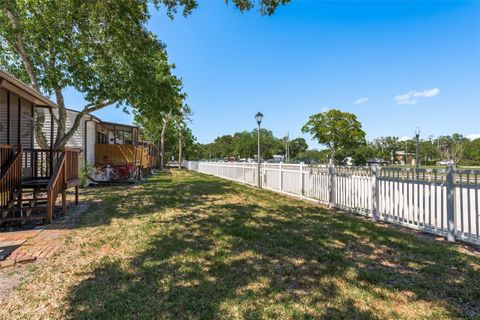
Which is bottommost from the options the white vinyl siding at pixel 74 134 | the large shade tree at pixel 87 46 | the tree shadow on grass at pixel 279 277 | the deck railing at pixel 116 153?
the tree shadow on grass at pixel 279 277

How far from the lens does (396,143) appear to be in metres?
91.9

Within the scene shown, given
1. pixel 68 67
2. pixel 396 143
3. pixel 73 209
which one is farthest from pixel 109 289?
pixel 396 143

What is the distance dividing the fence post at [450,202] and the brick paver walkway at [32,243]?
6347mm

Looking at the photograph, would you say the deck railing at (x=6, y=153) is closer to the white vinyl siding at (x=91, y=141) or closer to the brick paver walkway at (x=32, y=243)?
the brick paver walkway at (x=32, y=243)

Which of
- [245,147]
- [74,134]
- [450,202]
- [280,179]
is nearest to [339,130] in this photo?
[280,179]

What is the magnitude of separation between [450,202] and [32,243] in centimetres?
697

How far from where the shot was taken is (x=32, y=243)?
435cm

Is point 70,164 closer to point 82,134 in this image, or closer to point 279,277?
point 279,277

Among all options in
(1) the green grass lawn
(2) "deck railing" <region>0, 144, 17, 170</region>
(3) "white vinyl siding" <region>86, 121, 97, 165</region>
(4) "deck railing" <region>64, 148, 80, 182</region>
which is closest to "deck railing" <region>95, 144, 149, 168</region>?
(3) "white vinyl siding" <region>86, 121, 97, 165</region>

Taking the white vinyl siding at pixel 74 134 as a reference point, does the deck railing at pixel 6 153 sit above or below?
below

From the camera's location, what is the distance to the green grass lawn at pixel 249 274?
8.09 ft

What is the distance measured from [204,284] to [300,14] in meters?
10.9

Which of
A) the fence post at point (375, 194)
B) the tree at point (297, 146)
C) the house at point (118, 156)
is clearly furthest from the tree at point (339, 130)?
the tree at point (297, 146)

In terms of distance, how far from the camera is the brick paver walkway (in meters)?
3.69
